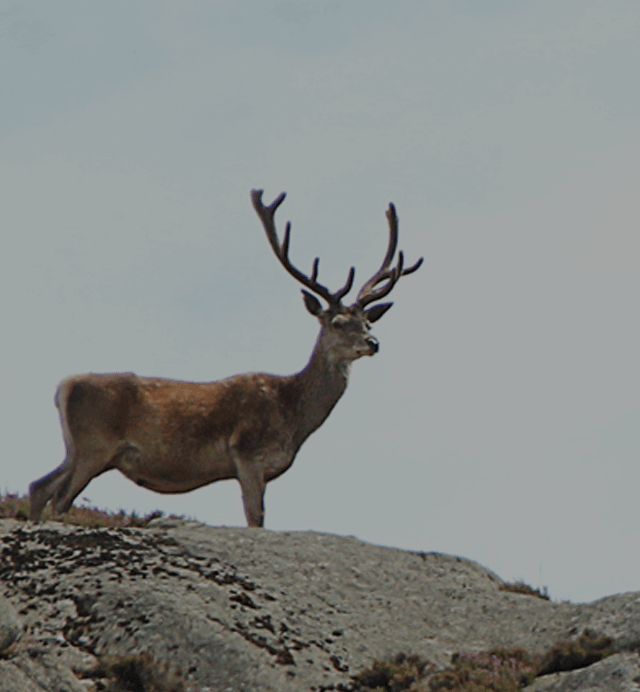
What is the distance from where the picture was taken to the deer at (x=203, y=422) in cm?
1731

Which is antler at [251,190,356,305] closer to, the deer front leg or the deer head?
the deer head

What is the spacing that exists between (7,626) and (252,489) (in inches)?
209

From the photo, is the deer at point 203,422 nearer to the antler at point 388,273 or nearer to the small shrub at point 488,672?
the antler at point 388,273

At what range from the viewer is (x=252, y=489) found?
17328 mm

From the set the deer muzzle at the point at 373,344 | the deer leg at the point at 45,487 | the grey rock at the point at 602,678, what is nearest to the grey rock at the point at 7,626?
the grey rock at the point at 602,678

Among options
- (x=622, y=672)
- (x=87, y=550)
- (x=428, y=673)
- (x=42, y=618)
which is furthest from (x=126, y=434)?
(x=622, y=672)

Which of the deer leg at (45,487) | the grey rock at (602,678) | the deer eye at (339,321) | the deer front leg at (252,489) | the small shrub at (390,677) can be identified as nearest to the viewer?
the grey rock at (602,678)

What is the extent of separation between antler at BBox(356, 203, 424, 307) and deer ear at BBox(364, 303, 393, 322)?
0.13m

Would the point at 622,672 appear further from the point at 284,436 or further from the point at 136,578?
the point at 284,436

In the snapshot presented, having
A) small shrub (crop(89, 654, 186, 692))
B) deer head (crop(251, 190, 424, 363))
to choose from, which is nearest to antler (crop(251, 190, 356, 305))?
deer head (crop(251, 190, 424, 363))

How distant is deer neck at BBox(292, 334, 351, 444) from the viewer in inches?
714

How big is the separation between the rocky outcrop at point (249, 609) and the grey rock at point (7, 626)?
172 mm

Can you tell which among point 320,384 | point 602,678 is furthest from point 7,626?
point 320,384

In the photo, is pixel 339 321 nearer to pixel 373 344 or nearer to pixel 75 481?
pixel 373 344
